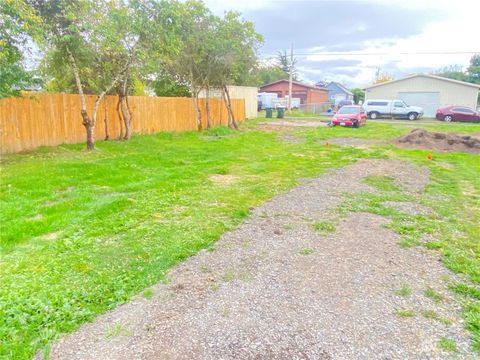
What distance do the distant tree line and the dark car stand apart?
17975 millimetres

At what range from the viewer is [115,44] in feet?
31.2

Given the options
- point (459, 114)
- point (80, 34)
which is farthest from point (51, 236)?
point (459, 114)

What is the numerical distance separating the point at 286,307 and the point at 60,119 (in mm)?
10460

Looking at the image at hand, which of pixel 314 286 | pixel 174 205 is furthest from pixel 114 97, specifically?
pixel 314 286

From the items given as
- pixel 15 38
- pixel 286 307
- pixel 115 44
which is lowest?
pixel 286 307

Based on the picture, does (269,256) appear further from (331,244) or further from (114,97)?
(114,97)

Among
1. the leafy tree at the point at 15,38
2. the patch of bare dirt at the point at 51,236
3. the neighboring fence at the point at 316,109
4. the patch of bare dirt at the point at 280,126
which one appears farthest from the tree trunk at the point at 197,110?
the neighboring fence at the point at 316,109

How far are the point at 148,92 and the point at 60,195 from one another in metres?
15.6

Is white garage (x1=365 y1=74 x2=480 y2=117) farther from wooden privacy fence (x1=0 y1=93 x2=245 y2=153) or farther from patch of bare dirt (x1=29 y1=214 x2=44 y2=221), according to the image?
patch of bare dirt (x1=29 y1=214 x2=44 y2=221)

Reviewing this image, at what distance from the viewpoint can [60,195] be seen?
5.90m

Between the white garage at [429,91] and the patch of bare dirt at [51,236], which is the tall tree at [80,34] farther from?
the white garage at [429,91]

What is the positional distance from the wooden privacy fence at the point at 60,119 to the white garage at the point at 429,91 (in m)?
24.2

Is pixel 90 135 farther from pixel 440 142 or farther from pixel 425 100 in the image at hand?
pixel 425 100

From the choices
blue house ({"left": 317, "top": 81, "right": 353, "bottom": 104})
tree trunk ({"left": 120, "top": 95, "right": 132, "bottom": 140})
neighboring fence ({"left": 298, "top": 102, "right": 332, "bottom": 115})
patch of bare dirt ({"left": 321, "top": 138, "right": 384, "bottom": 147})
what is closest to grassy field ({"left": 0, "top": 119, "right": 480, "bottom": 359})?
tree trunk ({"left": 120, "top": 95, "right": 132, "bottom": 140})
